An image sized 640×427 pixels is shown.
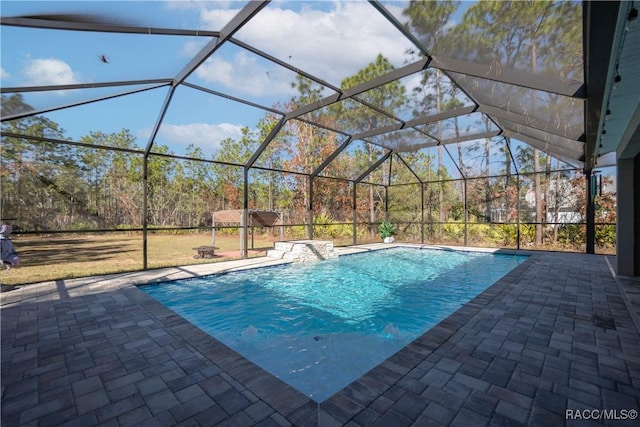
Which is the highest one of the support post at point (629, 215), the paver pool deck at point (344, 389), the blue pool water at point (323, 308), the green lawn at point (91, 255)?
the support post at point (629, 215)

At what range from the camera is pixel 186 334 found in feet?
10.9

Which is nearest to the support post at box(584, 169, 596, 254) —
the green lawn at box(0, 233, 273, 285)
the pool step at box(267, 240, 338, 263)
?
the pool step at box(267, 240, 338, 263)

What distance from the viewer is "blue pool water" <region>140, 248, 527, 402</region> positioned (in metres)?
3.24

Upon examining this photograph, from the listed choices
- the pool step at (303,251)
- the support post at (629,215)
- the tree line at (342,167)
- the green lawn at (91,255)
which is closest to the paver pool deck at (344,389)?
the support post at (629,215)

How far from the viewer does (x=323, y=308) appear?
523 cm

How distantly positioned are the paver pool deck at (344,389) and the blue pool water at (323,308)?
1.96ft

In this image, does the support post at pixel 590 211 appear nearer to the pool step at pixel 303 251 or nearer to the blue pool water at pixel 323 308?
the blue pool water at pixel 323 308

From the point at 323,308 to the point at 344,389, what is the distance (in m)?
3.05

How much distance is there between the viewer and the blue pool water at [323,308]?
3244 mm

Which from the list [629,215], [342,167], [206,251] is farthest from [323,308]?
[342,167]

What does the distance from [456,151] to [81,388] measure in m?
18.2

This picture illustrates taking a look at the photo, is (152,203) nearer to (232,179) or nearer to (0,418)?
(232,179)

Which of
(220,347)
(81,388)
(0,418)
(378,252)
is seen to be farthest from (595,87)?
(378,252)

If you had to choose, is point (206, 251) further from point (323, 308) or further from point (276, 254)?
point (323, 308)
